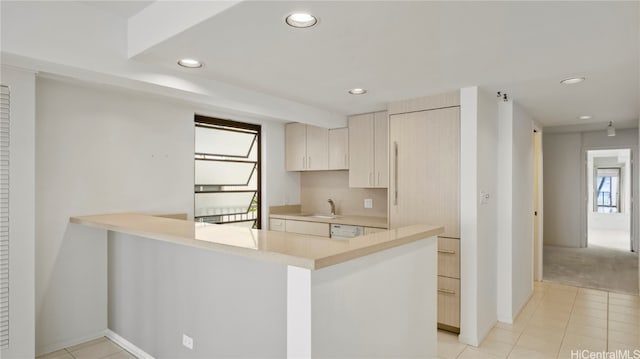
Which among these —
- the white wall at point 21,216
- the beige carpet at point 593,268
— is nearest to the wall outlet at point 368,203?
the beige carpet at point 593,268

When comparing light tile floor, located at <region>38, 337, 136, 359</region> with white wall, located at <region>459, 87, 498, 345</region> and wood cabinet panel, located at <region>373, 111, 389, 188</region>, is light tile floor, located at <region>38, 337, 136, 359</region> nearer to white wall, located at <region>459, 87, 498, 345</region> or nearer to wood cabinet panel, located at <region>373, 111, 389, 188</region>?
white wall, located at <region>459, 87, 498, 345</region>

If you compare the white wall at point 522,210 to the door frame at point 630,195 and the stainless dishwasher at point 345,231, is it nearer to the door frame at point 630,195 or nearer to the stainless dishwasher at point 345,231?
the stainless dishwasher at point 345,231

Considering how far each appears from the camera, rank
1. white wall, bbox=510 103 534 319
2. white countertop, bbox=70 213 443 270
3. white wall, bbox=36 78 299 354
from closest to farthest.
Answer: white countertop, bbox=70 213 443 270, white wall, bbox=36 78 299 354, white wall, bbox=510 103 534 319

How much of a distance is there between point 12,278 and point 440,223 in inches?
133

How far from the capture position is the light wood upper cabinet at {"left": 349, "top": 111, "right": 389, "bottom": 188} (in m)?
4.39

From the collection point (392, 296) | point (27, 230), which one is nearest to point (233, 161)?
point (27, 230)

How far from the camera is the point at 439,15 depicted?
71.5 inches

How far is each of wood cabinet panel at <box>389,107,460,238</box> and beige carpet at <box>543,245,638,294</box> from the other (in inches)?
118

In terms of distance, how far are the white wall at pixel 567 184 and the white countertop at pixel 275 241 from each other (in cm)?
632

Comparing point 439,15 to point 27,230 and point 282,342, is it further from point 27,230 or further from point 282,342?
point 27,230

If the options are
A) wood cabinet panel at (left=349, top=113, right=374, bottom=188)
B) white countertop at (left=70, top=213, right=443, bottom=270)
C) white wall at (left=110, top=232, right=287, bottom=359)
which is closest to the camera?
white countertop at (left=70, top=213, right=443, bottom=270)

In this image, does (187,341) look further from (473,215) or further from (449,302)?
(473,215)

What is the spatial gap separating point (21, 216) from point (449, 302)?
11.5 feet

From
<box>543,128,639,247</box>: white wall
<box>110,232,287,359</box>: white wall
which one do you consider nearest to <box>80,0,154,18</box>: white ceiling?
<box>110,232,287,359</box>: white wall
